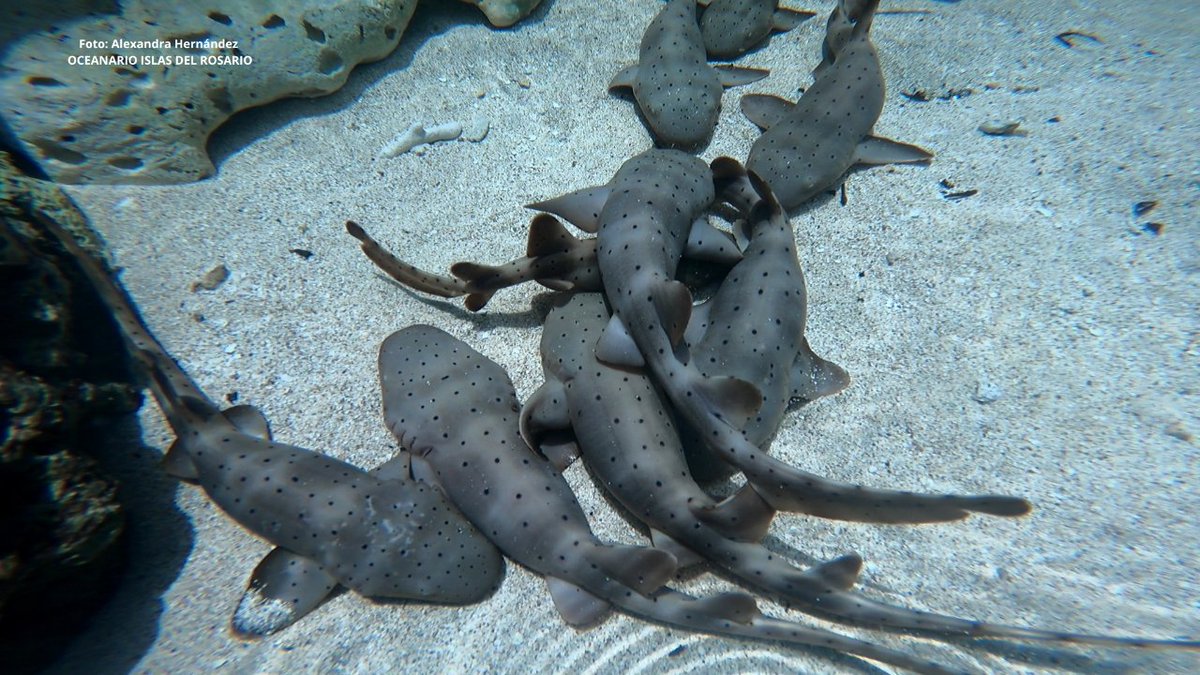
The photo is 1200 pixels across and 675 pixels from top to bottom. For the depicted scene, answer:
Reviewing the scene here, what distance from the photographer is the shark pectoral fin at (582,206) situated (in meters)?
3.56

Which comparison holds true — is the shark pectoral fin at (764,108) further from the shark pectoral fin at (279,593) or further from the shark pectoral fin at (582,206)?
the shark pectoral fin at (279,593)

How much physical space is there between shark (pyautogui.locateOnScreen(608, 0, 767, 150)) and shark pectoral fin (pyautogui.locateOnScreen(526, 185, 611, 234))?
122 cm

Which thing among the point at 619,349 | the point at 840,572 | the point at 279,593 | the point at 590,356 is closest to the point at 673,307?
the point at 619,349

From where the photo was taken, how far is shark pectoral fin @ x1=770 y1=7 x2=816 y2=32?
18.0 ft

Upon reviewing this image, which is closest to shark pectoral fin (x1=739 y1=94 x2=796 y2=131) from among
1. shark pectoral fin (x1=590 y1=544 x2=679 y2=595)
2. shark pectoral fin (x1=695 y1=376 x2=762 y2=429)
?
shark pectoral fin (x1=695 y1=376 x2=762 y2=429)

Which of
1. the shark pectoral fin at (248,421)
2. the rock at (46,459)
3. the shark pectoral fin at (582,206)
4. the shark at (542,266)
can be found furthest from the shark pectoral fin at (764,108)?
→ the rock at (46,459)

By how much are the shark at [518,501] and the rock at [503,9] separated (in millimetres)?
3706

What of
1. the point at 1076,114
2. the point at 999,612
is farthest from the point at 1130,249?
the point at 999,612

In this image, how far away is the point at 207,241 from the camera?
3.77 meters

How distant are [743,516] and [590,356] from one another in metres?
1.18

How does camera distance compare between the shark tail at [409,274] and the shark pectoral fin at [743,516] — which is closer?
the shark pectoral fin at [743,516]

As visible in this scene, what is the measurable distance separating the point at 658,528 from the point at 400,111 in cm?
438

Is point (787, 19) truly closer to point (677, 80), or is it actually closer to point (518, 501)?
point (677, 80)

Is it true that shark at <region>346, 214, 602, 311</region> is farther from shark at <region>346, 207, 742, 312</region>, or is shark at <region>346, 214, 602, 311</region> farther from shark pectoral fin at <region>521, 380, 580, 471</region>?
shark pectoral fin at <region>521, 380, 580, 471</region>
